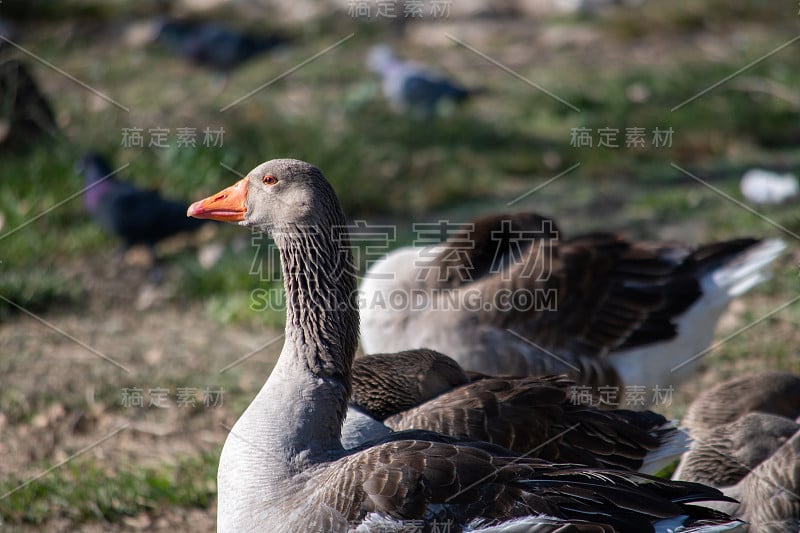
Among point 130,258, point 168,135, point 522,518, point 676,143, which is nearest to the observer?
point 522,518

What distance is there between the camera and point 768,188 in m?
7.84

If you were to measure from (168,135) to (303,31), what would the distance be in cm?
511

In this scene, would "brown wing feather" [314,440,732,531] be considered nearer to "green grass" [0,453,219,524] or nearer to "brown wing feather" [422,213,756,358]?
"green grass" [0,453,219,524]

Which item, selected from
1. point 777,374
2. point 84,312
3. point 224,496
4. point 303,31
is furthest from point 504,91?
point 224,496

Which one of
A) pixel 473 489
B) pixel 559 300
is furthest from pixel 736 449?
pixel 473 489

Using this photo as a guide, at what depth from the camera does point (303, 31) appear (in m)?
13.4

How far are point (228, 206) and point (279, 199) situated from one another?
0.83ft

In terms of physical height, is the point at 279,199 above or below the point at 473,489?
above

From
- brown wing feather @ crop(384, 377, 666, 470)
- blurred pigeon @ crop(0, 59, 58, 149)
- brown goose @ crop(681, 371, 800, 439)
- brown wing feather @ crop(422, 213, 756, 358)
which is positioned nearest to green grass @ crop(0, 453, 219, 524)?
brown wing feather @ crop(384, 377, 666, 470)

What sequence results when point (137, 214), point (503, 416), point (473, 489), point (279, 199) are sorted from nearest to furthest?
point (473, 489), point (279, 199), point (503, 416), point (137, 214)

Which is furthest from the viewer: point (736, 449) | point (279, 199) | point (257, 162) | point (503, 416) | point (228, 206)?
point (257, 162)

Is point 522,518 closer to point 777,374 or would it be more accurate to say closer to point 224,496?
point 224,496

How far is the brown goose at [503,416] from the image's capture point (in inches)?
151

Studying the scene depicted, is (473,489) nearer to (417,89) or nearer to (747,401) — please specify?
(747,401)
